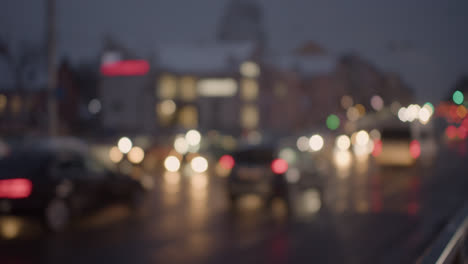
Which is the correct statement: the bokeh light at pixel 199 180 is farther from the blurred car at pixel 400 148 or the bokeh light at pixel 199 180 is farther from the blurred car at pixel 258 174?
the blurred car at pixel 400 148

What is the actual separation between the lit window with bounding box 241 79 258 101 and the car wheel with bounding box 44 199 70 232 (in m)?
51.1

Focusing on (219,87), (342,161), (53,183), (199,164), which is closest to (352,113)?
(219,87)

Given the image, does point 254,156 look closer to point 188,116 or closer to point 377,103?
point 188,116

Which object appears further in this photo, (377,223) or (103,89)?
(103,89)

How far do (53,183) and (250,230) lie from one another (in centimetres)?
376

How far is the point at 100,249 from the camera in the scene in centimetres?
936

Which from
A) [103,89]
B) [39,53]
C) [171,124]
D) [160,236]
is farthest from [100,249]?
[103,89]

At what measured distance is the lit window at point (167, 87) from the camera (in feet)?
203

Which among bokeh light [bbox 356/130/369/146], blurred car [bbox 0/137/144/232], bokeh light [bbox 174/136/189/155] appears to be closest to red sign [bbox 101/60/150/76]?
bokeh light [bbox 356/130/369/146]

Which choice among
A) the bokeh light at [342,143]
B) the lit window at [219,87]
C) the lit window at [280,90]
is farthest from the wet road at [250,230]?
the lit window at [280,90]

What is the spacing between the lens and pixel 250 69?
6303 cm

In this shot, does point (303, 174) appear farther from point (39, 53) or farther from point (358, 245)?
point (39, 53)

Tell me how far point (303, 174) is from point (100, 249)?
7.36m

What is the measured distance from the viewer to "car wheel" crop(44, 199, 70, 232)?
10.8 meters
